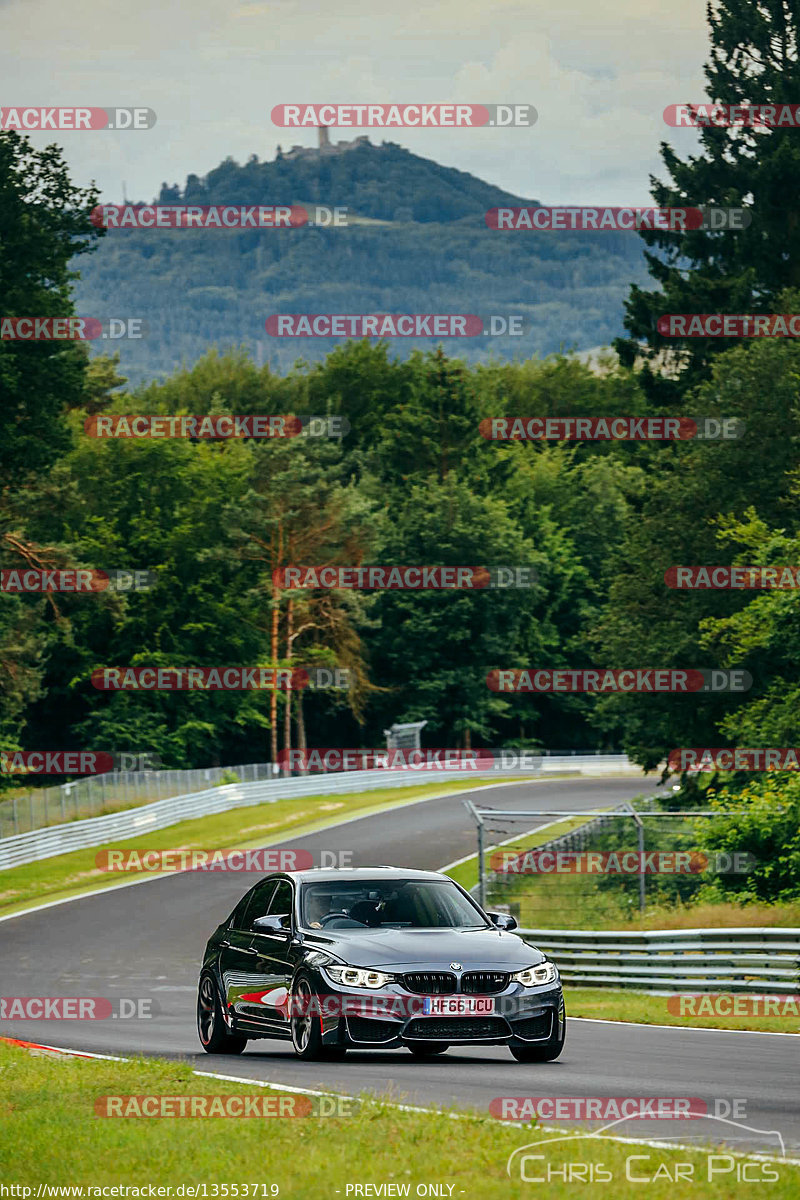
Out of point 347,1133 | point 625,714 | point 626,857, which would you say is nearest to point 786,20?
point 625,714

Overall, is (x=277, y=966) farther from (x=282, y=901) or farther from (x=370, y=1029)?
(x=370, y=1029)

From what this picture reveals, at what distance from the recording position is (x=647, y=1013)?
1989 cm

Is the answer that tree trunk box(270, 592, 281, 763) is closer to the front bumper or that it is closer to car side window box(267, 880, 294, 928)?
car side window box(267, 880, 294, 928)

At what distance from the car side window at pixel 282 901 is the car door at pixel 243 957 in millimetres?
109

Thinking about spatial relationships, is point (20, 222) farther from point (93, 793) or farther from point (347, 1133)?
point (347, 1133)

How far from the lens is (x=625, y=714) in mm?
52031

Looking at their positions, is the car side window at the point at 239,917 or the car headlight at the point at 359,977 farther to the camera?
the car side window at the point at 239,917

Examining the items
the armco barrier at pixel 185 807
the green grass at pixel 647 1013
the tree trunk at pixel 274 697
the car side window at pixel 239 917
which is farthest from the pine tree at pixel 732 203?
the car side window at pixel 239 917

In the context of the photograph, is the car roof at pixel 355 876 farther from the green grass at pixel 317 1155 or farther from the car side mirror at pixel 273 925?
the green grass at pixel 317 1155

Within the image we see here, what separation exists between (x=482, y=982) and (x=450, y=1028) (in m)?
0.39

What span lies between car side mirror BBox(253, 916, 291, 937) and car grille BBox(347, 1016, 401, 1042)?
1.14 metres

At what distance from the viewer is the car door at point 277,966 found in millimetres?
13273

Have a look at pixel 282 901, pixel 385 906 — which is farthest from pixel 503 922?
pixel 282 901

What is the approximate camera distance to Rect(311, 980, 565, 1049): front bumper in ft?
40.8
